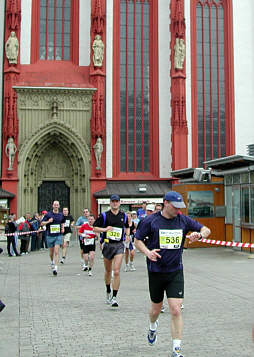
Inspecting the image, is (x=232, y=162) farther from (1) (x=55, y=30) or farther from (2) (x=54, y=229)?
(1) (x=55, y=30)

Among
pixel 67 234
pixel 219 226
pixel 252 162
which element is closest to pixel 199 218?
pixel 219 226

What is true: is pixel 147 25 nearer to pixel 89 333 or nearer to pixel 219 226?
pixel 219 226

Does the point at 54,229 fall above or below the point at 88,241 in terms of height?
above

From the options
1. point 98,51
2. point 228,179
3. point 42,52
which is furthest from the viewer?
point 42,52

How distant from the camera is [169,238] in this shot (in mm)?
5137

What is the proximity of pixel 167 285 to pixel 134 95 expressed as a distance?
28084mm

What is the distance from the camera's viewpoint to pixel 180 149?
31.4m

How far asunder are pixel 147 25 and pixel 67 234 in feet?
71.7

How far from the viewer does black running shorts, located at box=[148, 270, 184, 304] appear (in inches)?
199

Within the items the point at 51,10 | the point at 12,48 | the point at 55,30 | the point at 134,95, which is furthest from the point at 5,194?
the point at 51,10

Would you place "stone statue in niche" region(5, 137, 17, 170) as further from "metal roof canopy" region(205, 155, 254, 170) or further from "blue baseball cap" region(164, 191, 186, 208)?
"blue baseball cap" region(164, 191, 186, 208)

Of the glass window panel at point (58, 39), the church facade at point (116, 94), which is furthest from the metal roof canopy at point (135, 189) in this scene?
the glass window panel at point (58, 39)

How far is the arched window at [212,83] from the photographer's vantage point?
3288 centimetres

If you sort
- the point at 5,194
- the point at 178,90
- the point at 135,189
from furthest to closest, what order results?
the point at 178,90 → the point at 135,189 → the point at 5,194
